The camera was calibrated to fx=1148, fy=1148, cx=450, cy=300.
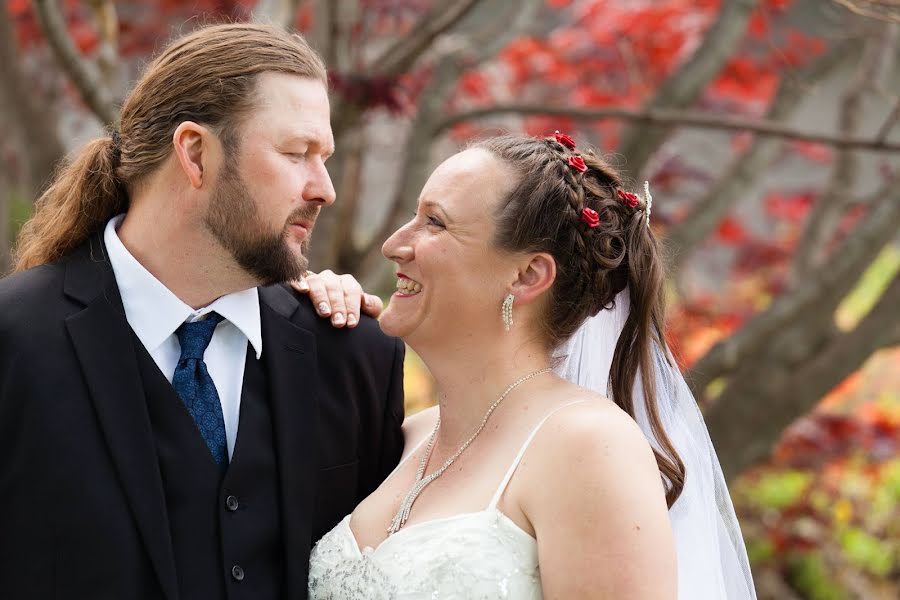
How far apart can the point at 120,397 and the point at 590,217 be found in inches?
44.1

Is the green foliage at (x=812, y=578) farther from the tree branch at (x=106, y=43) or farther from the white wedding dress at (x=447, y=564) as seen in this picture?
the tree branch at (x=106, y=43)

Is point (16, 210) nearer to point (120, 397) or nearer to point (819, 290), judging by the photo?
point (819, 290)

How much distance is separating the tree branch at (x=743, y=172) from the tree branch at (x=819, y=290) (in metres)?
0.65

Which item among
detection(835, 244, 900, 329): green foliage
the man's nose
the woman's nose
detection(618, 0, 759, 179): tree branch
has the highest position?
detection(618, 0, 759, 179): tree branch

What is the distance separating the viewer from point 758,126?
4.04 meters

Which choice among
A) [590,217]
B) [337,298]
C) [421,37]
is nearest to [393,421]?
[337,298]

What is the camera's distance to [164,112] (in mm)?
2732

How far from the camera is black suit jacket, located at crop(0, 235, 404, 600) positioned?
2.39 meters

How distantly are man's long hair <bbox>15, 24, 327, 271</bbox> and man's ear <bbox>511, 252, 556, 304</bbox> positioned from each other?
72cm

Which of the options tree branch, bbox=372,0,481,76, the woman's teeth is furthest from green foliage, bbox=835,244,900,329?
the woman's teeth

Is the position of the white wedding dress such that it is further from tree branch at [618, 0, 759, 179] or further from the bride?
tree branch at [618, 0, 759, 179]

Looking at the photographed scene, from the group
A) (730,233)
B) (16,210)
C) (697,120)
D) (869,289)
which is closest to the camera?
(697,120)

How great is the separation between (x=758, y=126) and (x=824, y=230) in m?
1.64

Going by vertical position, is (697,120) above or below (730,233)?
above
